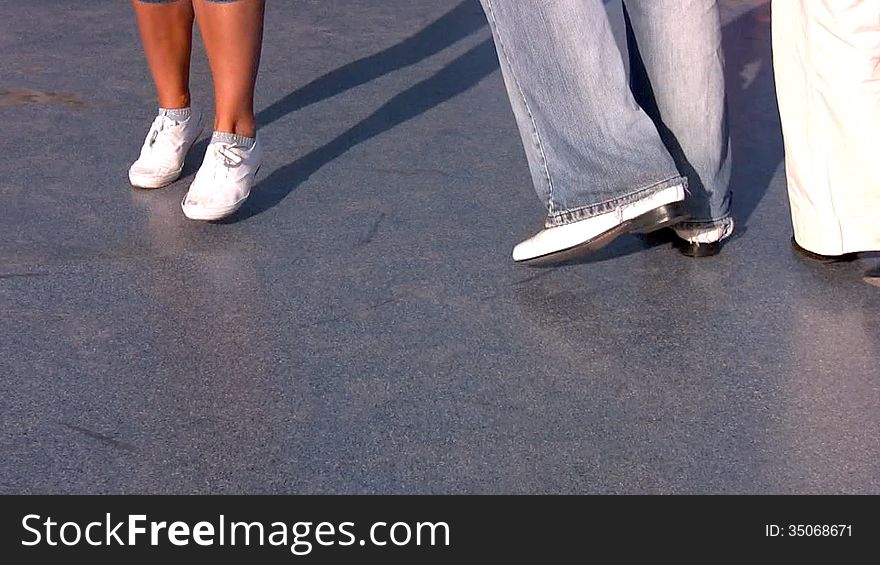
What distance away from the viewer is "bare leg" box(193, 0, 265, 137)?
3.17 m

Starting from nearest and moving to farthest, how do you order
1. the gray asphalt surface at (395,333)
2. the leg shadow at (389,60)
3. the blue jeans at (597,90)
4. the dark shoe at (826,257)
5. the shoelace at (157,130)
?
the gray asphalt surface at (395,333) → the blue jeans at (597,90) → the dark shoe at (826,257) → the shoelace at (157,130) → the leg shadow at (389,60)

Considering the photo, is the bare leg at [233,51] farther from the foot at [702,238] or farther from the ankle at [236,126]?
the foot at [702,238]

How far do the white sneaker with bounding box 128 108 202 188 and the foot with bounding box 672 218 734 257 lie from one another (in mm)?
1249

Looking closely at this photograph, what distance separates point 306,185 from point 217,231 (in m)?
0.35

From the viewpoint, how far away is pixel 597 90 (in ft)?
9.02

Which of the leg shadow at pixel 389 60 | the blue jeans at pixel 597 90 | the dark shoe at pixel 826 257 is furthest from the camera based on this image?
the leg shadow at pixel 389 60

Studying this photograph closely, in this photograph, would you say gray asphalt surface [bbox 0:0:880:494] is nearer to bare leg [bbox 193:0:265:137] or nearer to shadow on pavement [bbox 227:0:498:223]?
shadow on pavement [bbox 227:0:498:223]

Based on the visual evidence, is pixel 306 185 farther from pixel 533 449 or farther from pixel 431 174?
pixel 533 449

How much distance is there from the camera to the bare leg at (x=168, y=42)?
3.38 m

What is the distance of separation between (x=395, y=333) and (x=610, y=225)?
483 millimetres

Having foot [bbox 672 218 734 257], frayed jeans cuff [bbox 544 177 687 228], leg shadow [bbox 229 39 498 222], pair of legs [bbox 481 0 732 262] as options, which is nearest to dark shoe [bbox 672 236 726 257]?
foot [bbox 672 218 734 257]

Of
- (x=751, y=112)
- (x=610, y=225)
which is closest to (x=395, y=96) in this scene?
(x=751, y=112)
